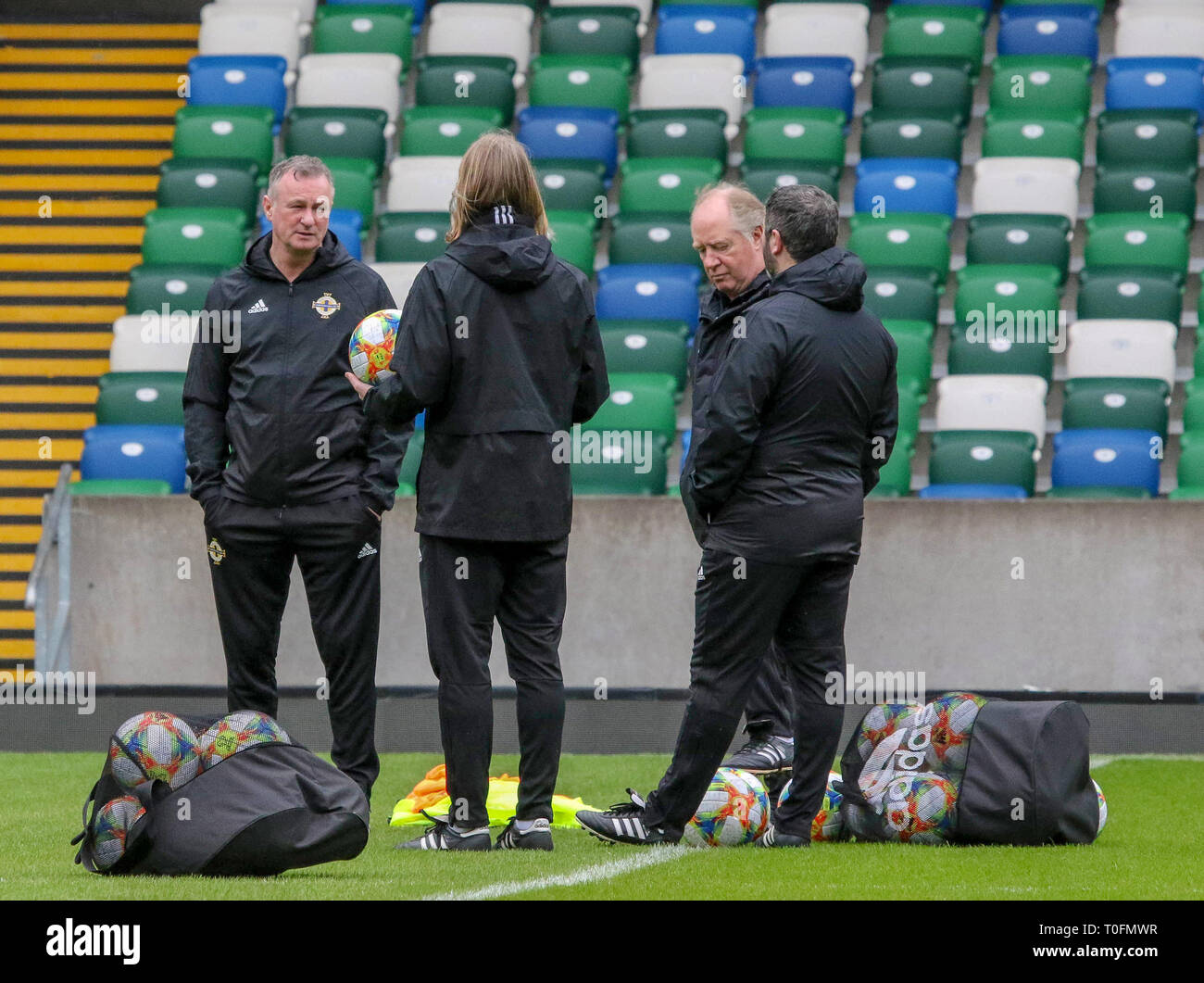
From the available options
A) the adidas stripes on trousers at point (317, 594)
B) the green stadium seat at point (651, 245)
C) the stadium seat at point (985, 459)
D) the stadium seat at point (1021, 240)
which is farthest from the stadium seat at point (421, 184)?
the adidas stripes on trousers at point (317, 594)

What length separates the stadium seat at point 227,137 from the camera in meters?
11.0

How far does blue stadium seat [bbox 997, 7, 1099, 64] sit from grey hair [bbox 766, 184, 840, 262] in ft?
23.4

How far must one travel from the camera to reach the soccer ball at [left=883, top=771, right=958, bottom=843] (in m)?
5.05

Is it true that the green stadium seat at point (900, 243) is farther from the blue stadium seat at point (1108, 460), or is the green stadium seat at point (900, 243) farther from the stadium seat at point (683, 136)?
the blue stadium seat at point (1108, 460)

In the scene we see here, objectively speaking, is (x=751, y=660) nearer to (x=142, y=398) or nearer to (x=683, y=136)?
(x=142, y=398)

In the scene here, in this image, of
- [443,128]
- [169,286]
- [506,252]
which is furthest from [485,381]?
[443,128]

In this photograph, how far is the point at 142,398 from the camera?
9.35 m

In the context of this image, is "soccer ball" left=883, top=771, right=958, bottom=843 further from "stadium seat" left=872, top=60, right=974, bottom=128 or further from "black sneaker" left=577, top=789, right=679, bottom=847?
"stadium seat" left=872, top=60, right=974, bottom=128

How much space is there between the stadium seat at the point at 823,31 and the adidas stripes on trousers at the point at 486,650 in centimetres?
734

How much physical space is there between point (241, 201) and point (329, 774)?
6.69m

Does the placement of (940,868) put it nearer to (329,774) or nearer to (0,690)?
(329,774)

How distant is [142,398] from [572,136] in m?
3.01

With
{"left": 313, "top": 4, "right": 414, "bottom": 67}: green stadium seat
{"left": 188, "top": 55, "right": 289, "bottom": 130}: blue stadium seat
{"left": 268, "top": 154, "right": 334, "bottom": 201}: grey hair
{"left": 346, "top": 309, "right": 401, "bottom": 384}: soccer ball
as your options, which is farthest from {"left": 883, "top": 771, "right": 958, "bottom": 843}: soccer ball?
{"left": 313, "top": 4, "right": 414, "bottom": 67}: green stadium seat
